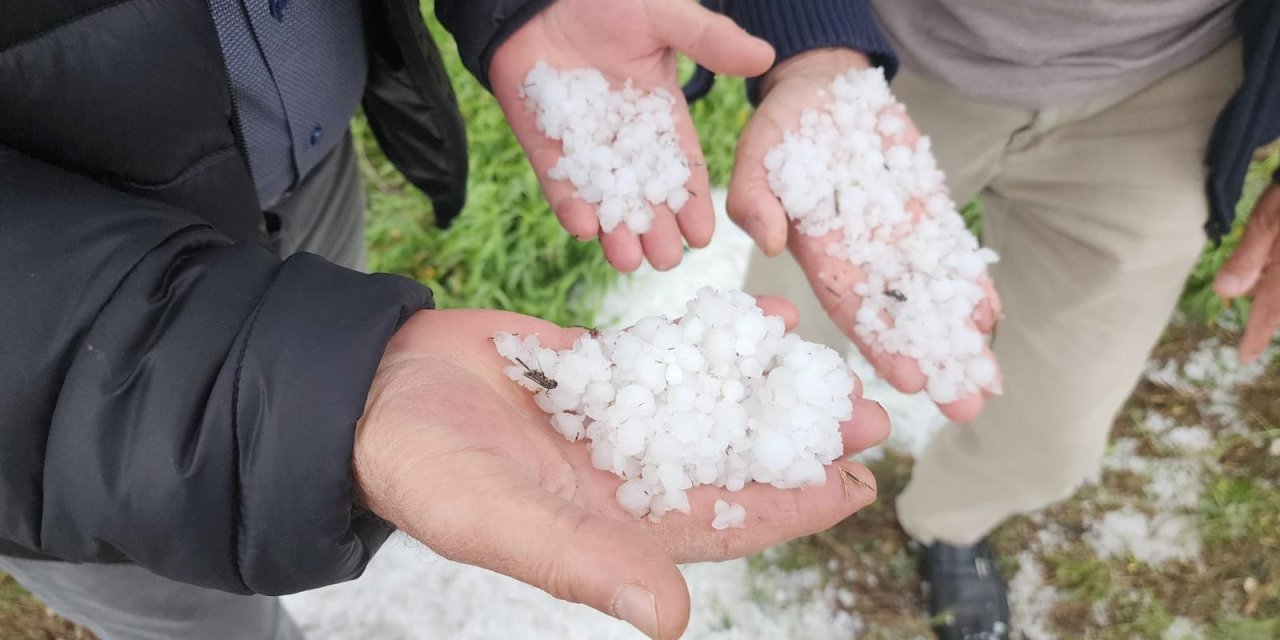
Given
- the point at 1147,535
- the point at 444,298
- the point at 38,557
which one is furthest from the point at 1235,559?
the point at 38,557

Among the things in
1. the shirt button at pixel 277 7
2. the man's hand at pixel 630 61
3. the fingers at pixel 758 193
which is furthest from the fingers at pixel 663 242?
the shirt button at pixel 277 7

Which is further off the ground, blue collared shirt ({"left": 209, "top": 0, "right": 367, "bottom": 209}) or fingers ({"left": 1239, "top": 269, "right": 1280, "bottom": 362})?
blue collared shirt ({"left": 209, "top": 0, "right": 367, "bottom": 209})

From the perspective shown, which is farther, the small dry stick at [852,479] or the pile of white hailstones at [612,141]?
the pile of white hailstones at [612,141]

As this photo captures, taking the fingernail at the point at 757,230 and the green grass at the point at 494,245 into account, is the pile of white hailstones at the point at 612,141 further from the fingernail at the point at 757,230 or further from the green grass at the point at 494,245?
the green grass at the point at 494,245

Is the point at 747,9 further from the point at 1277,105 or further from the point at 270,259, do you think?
the point at 270,259

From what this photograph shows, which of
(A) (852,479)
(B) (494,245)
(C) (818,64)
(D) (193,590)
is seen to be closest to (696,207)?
(C) (818,64)

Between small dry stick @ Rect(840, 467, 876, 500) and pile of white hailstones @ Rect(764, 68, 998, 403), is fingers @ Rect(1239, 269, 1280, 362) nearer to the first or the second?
pile of white hailstones @ Rect(764, 68, 998, 403)

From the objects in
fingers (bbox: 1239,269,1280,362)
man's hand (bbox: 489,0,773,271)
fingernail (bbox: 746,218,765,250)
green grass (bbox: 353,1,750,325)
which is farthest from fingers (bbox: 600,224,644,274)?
fingers (bbox: 1239,269,1280,362)

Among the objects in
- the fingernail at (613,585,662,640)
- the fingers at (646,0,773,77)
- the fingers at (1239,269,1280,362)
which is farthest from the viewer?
the fingers at (1239,269,1280,362)
